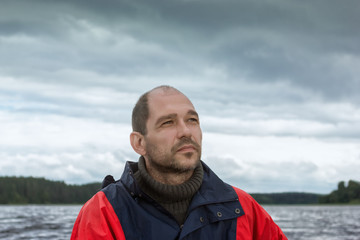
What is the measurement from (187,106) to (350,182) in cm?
19059

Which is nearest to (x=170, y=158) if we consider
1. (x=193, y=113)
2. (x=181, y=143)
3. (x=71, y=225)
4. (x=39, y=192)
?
(x=181, y=143)

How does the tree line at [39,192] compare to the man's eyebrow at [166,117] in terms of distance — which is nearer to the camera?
the man's eyebrow at [166,117]

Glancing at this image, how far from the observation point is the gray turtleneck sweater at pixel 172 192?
13.8 feet

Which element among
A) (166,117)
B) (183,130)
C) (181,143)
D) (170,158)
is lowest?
(170,158)

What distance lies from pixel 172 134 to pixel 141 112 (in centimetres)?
46

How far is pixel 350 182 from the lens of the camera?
18062 centimetres

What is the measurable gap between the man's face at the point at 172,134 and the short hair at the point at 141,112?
6cm

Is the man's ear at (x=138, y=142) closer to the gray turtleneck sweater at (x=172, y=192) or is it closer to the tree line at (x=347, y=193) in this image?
the gray turtleneck sweater at (x=172, y=192)

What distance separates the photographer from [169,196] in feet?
13.8

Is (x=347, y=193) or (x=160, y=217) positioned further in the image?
(x=347, y=193)

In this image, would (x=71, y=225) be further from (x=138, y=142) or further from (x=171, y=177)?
(x=171, y=177)

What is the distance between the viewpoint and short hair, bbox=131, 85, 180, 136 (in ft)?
14.7

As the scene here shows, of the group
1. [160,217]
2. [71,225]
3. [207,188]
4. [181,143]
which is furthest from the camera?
[71,225]

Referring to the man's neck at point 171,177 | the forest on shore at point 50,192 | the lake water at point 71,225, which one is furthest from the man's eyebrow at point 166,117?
the forest on shore at point 50,192
